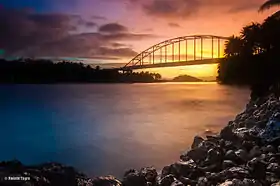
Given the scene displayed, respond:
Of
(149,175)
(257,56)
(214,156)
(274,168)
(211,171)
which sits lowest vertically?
(149,175)

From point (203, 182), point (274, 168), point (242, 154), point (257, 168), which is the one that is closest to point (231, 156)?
point (242, 154)

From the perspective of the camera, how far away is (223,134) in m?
8.64

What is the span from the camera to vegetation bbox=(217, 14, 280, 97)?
1636cm

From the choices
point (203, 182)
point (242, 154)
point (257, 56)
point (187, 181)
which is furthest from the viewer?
point (257, 56)

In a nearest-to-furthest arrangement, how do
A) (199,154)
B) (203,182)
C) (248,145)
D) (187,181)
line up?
(203,182), (187,181), (248,145), (199,154)

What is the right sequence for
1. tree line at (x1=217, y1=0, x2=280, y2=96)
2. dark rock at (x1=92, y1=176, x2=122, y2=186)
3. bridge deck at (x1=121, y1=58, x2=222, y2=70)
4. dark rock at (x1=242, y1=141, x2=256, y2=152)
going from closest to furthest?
1. dark rock at (x1=92, y1=176, x2=122, y2=186)
2. dark rock at (x1=242, y1=141, x2=256, y2=152)
3. tree line at (x1=217, y1=0, x2=280, y2=96)
4. bridge deck at (x1=121, y1=58, x2=222, y2=70)

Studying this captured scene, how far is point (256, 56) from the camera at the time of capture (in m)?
17.9

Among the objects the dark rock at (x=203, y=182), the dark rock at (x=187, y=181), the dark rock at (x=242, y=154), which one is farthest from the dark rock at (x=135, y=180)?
the dark rock at (x=242, y=154)

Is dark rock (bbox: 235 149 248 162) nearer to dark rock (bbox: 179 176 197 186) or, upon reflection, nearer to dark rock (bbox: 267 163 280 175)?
dark rock (bbox: 267 163 280 175)

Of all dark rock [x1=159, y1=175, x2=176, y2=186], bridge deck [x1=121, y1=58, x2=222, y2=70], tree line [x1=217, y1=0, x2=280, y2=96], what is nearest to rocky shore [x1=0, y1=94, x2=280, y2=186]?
dark rock [x1=159, y1=175, x2=176, y2=186]

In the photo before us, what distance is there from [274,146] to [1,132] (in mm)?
15516

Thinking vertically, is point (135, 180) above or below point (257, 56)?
below

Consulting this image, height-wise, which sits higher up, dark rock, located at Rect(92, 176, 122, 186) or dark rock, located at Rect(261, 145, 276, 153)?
dark rock, located at Rect(261, 145, 276, 153)

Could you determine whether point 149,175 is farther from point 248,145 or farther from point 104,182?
point 248,145
